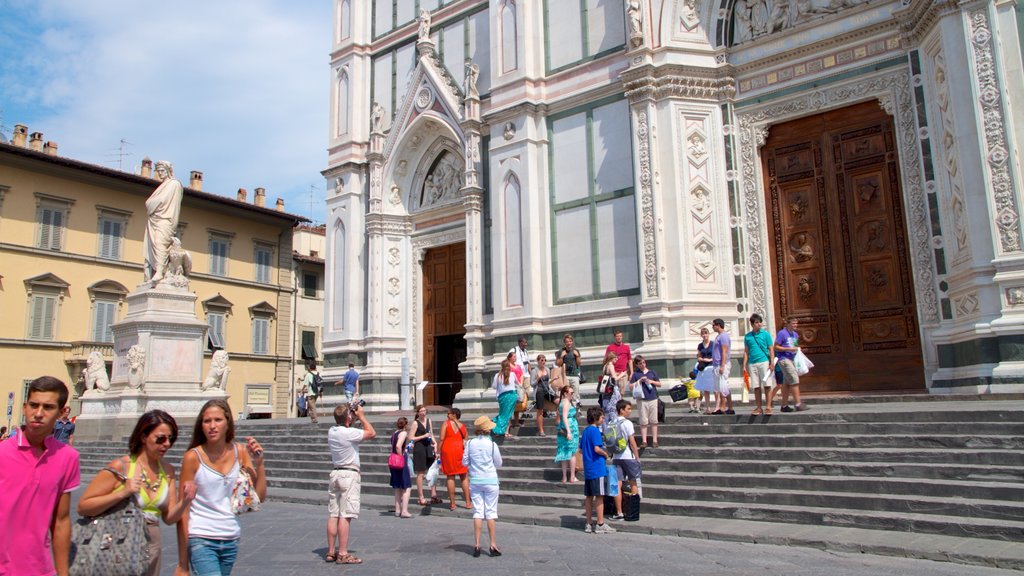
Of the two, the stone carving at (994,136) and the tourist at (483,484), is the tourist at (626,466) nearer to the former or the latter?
the tourist at (483,484)

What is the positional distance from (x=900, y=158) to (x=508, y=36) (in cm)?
982

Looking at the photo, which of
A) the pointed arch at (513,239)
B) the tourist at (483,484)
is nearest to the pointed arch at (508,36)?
the pointed arch at (513,239)

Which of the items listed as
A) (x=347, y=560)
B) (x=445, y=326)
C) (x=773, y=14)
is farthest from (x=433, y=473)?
(x=773, y=14)

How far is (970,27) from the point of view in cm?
1352

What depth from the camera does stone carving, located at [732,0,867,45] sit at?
16562 millimetres

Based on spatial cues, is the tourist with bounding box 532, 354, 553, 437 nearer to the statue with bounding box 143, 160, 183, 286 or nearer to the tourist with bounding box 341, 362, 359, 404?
the tourist with bounding box 341, 362, 359, 404

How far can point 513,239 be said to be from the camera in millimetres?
19641

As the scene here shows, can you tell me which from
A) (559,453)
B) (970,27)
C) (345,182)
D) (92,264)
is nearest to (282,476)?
(559,453)

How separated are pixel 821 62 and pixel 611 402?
29.4ft

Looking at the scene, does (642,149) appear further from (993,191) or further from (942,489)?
(942,489)

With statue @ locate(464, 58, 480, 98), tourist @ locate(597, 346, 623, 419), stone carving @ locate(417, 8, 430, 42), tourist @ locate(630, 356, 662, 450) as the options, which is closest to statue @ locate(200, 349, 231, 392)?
statue @ locate(464, 58, 480, 98)

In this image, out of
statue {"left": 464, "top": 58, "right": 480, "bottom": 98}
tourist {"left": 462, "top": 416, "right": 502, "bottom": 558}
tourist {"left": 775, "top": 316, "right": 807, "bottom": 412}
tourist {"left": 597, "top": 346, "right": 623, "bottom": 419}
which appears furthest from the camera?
statue {"left": 464, "top": 58, "right": 480, "bottom": 98}

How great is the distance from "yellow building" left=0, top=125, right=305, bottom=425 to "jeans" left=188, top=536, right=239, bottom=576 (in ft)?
102

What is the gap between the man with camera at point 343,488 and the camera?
8141 millimetres
